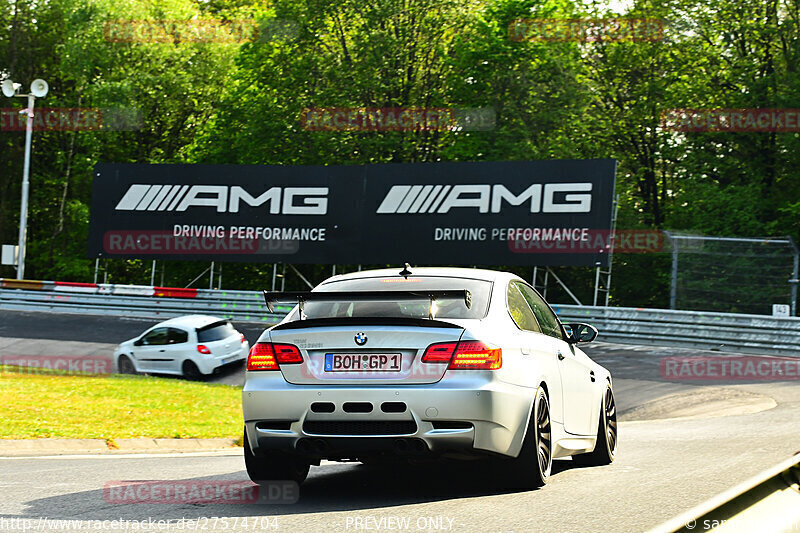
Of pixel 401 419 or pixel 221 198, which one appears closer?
pixel 401 419

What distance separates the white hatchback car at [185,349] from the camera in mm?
23156

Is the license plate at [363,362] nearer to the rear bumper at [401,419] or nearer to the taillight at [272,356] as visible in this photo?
the rear bumper at [401,419]

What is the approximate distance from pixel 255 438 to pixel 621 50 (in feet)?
131

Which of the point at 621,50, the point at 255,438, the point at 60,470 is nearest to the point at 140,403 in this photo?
the point at 60,470

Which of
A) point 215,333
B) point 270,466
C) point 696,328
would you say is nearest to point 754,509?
point 270,466

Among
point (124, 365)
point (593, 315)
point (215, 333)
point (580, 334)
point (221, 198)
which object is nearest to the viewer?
point (580, 334)

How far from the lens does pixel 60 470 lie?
8789 millimetres

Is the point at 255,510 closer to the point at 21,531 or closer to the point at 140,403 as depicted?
the point at 21,531

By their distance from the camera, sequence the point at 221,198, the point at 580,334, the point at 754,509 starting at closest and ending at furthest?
1. the point at 754,509
2. the point at 580,334
3. the point at 221,198

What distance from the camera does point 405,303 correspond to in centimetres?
698

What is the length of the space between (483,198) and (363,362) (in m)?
23.7

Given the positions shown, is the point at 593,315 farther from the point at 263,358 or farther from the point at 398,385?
the point at 398,385

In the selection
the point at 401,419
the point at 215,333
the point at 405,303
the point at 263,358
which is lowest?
the point at 215,333

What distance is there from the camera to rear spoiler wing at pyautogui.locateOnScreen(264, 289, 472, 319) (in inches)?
262
